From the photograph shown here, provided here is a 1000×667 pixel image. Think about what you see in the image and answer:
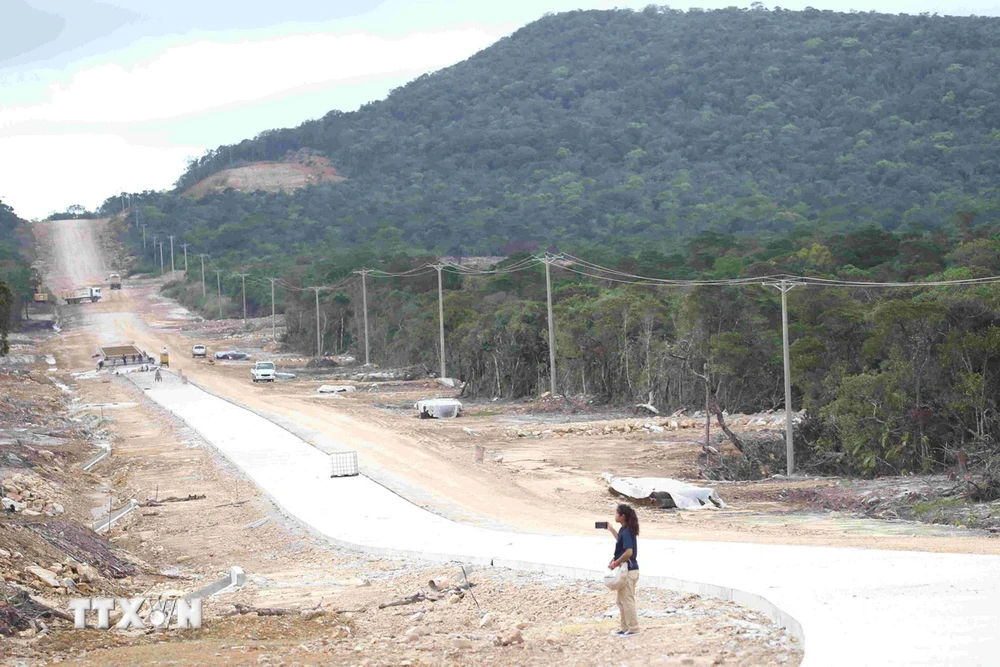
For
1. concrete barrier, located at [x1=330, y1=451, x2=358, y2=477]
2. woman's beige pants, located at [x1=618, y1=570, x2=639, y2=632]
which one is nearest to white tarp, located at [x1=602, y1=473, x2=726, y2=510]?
concrete barrier, located at [x1=330, y1=451, x2=358, y2=477]

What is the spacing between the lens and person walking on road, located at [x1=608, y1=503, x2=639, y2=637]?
40.2ft

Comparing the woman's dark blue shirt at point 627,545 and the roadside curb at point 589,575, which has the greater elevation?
the woman's dark blue shirt at point 627,545

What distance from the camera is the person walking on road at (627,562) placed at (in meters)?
12.2

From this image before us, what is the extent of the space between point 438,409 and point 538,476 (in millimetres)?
16434

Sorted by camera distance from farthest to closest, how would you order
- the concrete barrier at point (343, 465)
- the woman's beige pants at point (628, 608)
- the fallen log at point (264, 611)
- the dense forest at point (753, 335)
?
1. the dense forest at point (753, 335)
2. the concrete barrier at point (343, 465)
3. the fallen log at point (264, 611)
4. the woman's beige pants at point (628, 608)

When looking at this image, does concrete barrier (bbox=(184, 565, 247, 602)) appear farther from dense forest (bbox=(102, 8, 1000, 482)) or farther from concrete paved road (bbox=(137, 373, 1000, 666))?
dense forest (bbox=(102, 8, 1000, 482))

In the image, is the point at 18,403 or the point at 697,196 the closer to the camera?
the point at 18,403

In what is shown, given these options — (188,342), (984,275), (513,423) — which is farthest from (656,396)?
(188,342)

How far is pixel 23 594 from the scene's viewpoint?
46.9ft

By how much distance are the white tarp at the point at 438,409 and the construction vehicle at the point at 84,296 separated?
89206 mm

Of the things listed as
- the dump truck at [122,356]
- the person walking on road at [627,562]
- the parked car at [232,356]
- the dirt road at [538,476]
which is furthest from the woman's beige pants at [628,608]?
the parked car at [232,356]

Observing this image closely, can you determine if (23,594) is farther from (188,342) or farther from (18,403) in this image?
(188,342)

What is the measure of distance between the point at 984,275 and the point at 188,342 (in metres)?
67.2

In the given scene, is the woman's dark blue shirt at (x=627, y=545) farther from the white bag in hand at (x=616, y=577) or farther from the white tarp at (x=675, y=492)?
the white tarp at (x=675, y=492)
